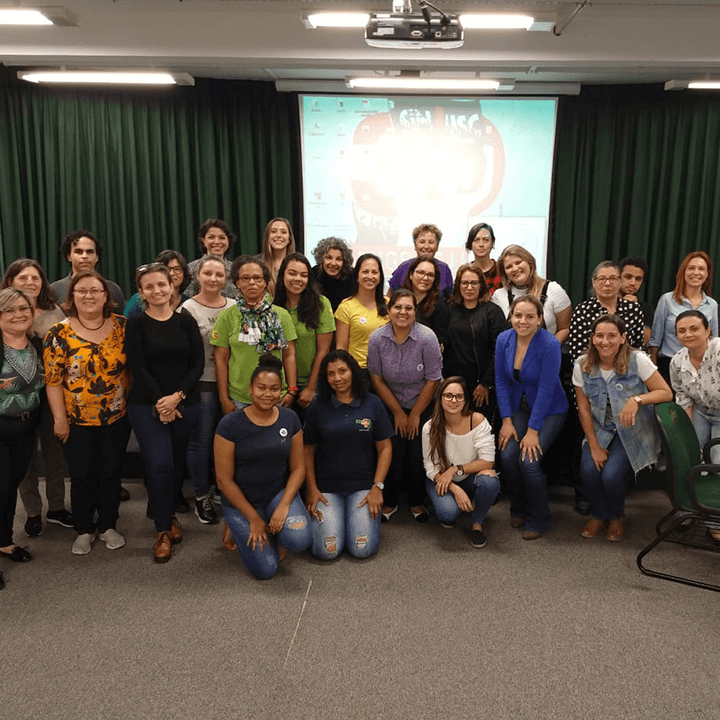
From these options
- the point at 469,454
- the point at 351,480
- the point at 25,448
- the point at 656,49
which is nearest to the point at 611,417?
the point at 469,454

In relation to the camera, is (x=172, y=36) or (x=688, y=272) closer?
(x=688, y=272)

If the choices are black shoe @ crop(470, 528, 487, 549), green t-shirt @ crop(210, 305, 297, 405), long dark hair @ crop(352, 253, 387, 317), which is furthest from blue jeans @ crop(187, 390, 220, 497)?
black shoe @ crop(470, 528, 487, 549)

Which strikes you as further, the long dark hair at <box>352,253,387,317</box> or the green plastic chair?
the long dark hair at <box>352,253,387,317</box>

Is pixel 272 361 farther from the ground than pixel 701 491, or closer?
farther from the ground

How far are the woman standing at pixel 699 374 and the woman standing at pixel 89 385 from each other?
9.20 ft

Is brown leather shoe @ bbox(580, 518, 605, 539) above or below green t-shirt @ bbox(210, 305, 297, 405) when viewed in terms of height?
below

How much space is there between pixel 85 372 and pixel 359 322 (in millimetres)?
1437

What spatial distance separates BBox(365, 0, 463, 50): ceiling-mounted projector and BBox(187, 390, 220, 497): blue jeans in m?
2.26

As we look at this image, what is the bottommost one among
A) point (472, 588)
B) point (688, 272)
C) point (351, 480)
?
point (472, 588)

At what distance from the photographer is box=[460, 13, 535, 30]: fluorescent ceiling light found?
164 inches

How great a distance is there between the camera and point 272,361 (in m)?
2.98

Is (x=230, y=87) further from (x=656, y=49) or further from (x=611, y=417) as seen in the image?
(x=611, y=417)

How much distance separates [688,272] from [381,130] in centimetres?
308

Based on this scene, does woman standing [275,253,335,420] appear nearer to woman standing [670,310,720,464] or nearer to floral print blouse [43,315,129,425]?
floral print blouse [43,315,129,425]
